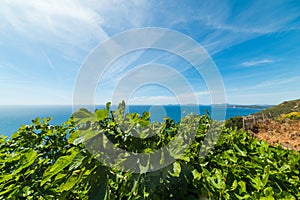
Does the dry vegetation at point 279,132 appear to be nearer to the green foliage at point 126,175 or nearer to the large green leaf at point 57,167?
the green foliage at point 126,175

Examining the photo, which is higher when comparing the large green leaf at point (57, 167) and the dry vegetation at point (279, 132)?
the large green leaf at point (57, 167)

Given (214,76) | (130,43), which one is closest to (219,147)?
(214,76)

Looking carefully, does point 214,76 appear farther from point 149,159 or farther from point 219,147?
point 149,159

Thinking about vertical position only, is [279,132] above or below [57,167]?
below

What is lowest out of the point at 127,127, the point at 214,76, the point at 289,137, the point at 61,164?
the point at 289,137

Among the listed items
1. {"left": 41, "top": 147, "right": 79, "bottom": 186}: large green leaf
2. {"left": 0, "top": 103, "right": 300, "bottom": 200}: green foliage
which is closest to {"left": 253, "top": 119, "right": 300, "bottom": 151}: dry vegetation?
{"left": 0, "top": 103, "right": 300, "bottom": 200}: green foliage

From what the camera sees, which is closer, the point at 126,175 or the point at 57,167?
the point at 57,167

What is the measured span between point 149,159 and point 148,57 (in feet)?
6.02

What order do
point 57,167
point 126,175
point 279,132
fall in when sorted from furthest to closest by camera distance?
point 279,132, point 126,175, point 57,167

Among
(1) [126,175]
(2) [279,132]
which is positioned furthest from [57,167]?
(2) [279,132]

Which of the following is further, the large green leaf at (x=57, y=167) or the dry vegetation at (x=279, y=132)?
the dry vegetation at (x=279, y=132)

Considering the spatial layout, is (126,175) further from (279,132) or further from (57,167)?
(279,132)

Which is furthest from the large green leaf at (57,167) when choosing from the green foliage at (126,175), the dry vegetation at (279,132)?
the dry vegetation at (279,132)

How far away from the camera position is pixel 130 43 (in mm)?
1971
